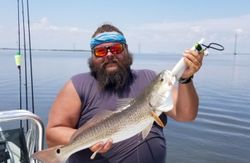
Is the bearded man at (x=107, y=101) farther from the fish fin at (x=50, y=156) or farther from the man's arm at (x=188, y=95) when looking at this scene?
the fish fin at (x=50, y=156)

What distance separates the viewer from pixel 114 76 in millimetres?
4055

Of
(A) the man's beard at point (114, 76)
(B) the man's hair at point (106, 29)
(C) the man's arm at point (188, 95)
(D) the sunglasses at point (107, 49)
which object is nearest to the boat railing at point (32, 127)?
(A) the man's beard at point (114, 76)

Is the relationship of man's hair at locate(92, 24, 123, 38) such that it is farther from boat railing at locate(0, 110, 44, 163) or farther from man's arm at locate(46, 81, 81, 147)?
boat railing at locate(0, 110, 44, 163)

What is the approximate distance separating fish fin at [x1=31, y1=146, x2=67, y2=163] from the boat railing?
1.32ft

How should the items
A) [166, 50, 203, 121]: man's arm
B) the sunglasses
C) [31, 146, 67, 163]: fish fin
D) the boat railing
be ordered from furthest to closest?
1. the sunglasses
2. the boat railing
3. [31, 146, 67, 163]: fish fin
4. [166, 50, 203, 121]: man's arm

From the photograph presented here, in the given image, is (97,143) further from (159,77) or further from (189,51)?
(189,51)

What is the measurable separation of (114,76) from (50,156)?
3.80 ft

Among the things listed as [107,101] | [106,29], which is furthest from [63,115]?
[106,29]

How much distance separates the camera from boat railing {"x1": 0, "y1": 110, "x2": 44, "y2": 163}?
3586mm

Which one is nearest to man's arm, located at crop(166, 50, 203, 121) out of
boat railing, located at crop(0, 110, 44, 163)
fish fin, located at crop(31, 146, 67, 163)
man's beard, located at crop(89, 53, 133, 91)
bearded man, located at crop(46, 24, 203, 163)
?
bearded man, located at crop(46, 24, 203, 163)

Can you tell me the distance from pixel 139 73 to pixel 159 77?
123 centimetres

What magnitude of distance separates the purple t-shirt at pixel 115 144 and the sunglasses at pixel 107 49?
1.04 feet

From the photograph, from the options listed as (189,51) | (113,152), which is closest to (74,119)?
(113,152)

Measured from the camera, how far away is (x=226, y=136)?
42.8 ft
